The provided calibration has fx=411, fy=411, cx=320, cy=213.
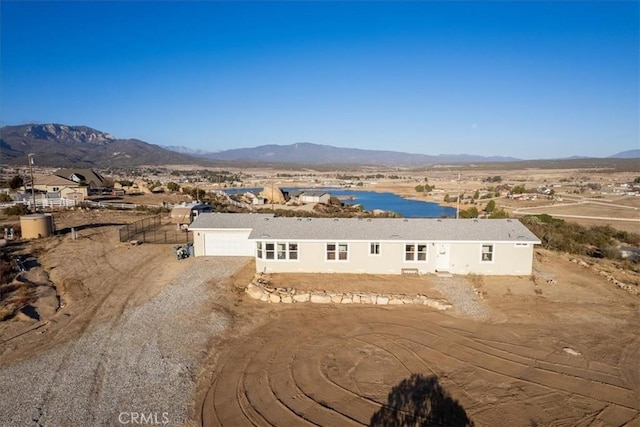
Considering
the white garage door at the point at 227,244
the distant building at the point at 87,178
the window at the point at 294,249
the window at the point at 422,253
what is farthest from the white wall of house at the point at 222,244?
the distant building at the point at 87,178

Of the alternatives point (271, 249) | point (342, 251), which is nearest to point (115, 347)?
point (271, 249)

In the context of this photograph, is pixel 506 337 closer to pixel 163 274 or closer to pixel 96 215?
pixel 163 274

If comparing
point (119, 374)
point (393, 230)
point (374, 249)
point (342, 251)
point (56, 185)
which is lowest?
point (119, 374)

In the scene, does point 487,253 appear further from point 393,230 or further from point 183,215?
point 183,215

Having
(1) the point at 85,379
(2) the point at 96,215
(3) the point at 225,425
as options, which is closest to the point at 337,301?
(3) the point at 225,425

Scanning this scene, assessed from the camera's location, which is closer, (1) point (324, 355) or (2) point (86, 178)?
(1) point (324, 355)

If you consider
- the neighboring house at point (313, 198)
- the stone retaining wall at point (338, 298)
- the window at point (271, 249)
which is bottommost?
the stone retaining wall at point (338, 298)

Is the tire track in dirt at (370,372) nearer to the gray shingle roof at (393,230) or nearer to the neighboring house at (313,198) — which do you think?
the gray shingle roof at (393,230)
